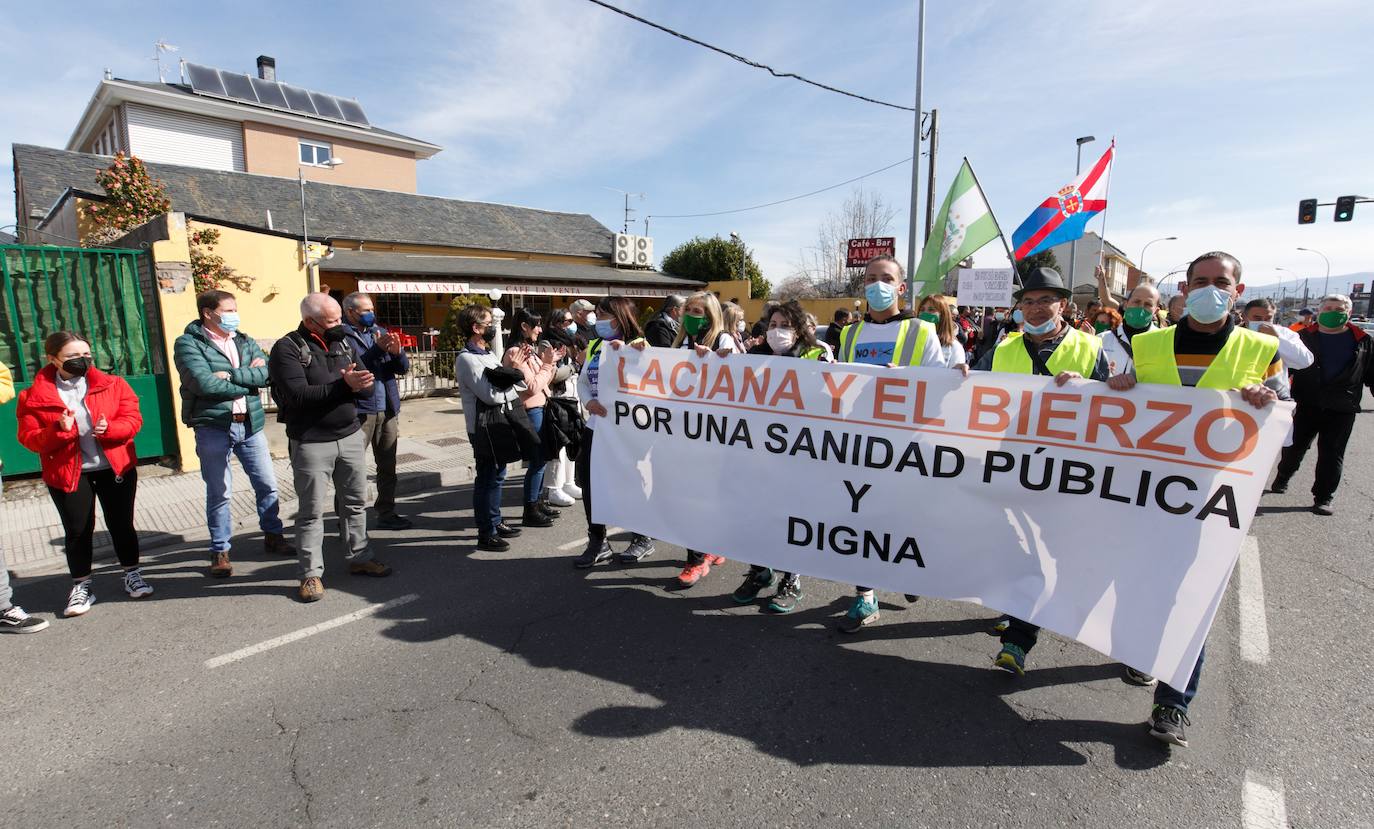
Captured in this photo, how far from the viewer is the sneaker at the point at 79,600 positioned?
4.06 m

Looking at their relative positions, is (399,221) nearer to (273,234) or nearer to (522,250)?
(522,250)

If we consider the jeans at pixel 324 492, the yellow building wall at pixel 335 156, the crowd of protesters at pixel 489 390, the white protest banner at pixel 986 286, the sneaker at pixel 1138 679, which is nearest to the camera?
the crowd of protesters at pixel 489 390

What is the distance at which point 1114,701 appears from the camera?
10.3 feet

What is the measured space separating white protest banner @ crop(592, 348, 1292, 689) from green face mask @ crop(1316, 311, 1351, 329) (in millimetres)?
5378

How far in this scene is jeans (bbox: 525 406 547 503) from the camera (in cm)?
540

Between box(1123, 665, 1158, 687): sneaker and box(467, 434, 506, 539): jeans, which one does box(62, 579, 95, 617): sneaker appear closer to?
box(467, 434, 506, 539): jeans

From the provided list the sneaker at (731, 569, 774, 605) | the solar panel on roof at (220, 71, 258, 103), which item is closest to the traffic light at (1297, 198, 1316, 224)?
the sneaker at (731, 569, 774, 605)

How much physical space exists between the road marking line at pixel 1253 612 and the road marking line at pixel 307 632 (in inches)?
182

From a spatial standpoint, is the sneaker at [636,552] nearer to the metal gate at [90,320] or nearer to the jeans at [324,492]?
the jeans at [324,492]

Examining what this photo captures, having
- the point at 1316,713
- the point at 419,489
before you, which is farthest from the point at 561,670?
the point at 419,489

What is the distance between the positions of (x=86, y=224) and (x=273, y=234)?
11.5ft

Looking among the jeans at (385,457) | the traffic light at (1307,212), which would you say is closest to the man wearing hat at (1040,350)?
the jeans at (385,457)

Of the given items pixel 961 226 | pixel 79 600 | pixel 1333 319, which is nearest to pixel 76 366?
pixel 79 600

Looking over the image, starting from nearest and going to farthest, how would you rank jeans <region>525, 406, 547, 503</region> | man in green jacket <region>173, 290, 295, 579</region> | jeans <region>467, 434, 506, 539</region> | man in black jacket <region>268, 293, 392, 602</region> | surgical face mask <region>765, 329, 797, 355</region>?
man in black jacket <region>268, 293, 392, 602</region>, surgical face mask <region>765, 329, 797, 355</region>, man in green jacket <region>173, 290, 295, 579</region>, jeans <region>467, 434, 506, 539</region>, jeans <region>525, 406, 547, 503</region>
